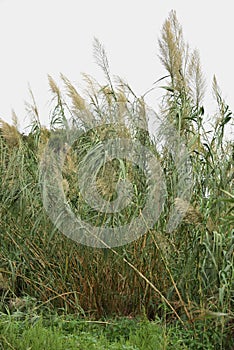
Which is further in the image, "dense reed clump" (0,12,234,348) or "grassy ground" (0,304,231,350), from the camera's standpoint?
"dense reed clump" (0,12,234,348)

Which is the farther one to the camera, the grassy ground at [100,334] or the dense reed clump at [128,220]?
the dense reed clump at [128,220]

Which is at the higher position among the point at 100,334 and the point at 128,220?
the point at 128,220

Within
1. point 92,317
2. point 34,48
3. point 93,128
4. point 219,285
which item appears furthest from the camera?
Answer: point 34,48

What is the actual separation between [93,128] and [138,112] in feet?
1.44

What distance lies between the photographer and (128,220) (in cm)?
403

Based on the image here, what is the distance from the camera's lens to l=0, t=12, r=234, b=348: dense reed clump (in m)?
3.59

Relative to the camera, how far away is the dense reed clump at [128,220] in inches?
141

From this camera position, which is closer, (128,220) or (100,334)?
(100,334)

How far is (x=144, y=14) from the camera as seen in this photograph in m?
5.87

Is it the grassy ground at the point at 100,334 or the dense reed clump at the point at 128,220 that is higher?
the dense reed clump at the point at 128,220

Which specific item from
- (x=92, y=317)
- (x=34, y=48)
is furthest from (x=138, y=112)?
(x=34, y=48)

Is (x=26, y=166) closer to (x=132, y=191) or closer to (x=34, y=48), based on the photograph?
(x=132, y=191)

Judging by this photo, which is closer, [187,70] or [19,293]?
[187,70]

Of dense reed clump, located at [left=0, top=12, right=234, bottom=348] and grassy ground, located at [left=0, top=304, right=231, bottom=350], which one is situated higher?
dense reed clump, located at [left=0, top=12, right=234, bottom=348]
